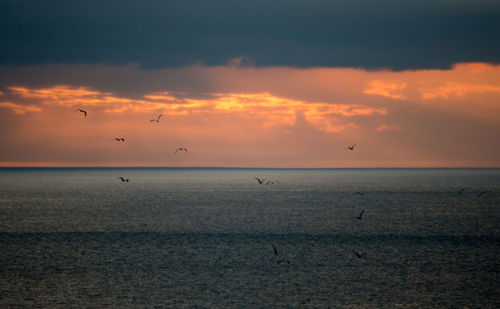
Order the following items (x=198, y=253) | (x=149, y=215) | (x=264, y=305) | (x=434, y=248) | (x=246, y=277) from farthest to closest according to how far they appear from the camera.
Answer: (x=149, y=215), (x=434, y=248), (x=198, y=253), (x=246, y=277), (x=264, y=305)

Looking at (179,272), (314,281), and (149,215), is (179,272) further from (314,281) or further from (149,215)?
(149,215)

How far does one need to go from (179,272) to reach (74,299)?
5664 mm

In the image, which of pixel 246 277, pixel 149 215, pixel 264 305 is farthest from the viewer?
pixel 149 215

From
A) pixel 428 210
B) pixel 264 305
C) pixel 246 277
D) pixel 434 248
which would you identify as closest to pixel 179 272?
pixel 246 277

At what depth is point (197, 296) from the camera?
19.3 metres

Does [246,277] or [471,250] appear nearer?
[246,277]

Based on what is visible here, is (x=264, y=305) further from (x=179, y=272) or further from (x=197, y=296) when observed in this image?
(x=179, y=272)

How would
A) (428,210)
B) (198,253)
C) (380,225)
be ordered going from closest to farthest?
(198,253) < (380,225) < (428,210)

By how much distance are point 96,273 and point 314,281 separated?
903 cm

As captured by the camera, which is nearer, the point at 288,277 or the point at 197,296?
the point at 197,296

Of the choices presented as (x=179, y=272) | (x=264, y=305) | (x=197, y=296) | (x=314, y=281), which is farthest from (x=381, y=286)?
(x=179, y=272)

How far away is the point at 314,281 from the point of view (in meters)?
21.9

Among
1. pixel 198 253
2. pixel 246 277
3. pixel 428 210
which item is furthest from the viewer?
pixel 428 210

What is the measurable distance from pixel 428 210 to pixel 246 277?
42.2 m
